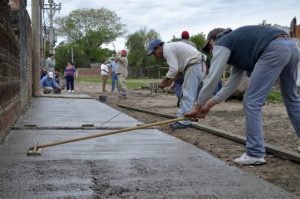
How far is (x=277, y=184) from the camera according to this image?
15.8 feet

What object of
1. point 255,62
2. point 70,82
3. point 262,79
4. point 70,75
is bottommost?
point 70,82

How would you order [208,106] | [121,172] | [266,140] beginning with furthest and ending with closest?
[266,140] < [208,106] < [121,172]

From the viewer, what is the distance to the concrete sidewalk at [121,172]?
4.24 metres

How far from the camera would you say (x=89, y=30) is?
97438mm

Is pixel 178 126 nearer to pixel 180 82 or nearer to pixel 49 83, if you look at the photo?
pixel 180 82

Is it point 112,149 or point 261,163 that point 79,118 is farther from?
point 261,163

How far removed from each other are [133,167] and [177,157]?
763 millimetres

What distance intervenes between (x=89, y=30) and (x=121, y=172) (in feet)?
308

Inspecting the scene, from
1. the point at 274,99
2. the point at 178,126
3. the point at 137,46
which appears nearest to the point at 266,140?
the point at 178,126

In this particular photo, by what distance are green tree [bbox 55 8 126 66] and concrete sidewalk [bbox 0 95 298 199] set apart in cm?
8770

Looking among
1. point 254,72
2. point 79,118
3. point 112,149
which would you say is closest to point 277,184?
point 254,72

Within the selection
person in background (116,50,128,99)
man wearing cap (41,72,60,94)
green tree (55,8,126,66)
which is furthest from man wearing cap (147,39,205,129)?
green tree (55,8,126,66)

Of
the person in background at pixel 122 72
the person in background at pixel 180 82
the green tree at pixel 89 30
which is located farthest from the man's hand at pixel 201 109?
the green tree at pixel 89 30

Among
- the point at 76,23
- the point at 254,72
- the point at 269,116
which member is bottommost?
the point at 269,116
